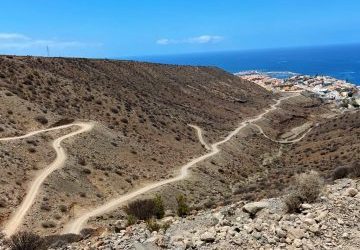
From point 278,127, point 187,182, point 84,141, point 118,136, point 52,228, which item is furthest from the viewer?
point 278,127

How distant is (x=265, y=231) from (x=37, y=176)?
25.2 meters

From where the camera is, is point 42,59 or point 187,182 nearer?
point 187,182

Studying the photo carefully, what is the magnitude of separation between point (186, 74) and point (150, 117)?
177ft

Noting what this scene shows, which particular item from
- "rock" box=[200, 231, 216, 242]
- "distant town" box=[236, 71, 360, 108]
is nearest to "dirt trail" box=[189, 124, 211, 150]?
"rock" box=[200, 231, 216, 242]

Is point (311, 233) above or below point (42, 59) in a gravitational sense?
below

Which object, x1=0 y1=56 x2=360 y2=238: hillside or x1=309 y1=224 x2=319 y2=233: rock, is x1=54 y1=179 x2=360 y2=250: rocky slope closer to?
x1=309 y1=224 x2=319 y2=233: rock

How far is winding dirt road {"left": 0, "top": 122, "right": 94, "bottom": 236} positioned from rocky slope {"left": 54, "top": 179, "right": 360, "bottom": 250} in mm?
13051

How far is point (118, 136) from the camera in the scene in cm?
5100

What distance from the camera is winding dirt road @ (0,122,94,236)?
27.3 meters

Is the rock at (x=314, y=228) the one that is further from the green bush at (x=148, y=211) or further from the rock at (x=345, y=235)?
the green bush at (x=148, y=211)

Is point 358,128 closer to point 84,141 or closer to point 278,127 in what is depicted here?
point 278,127

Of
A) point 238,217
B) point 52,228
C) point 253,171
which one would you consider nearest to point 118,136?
point 253,171

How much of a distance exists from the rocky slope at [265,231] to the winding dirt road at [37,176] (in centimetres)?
1305

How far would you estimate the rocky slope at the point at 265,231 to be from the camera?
12.9 m
